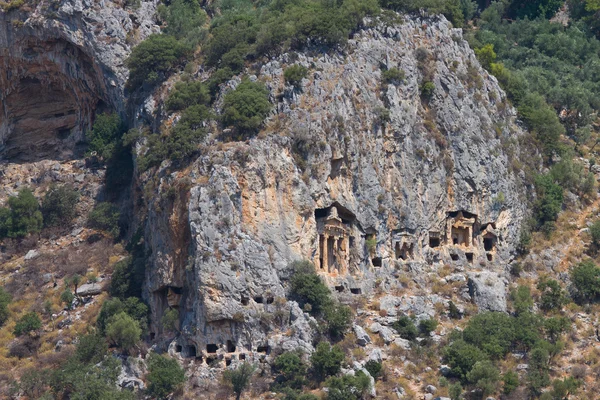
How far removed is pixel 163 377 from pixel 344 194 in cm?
1677

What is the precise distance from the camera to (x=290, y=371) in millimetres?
73562

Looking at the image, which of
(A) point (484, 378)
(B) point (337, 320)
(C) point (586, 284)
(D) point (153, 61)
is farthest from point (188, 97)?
(C) point (586, 284)

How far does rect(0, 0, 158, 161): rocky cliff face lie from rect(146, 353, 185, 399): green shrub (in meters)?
25.7

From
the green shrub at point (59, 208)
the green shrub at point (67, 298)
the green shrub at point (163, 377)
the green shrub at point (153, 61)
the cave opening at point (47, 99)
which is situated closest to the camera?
the green shrub at point (163, 377)

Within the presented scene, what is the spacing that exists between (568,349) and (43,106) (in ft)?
142

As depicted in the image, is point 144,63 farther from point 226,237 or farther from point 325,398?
point 325,398

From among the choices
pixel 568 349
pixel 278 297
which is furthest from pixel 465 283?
pixel 278 297

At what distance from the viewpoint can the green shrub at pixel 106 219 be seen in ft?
295

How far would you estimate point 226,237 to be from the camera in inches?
3004

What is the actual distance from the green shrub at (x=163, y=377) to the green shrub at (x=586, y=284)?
26167 mm

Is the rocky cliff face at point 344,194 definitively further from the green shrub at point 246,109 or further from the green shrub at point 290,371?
the green shrub at point 290,371

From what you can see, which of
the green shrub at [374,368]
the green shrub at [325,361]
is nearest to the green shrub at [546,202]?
the green shrub at [374,368]

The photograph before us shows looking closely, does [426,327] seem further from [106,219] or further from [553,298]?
[106,219]

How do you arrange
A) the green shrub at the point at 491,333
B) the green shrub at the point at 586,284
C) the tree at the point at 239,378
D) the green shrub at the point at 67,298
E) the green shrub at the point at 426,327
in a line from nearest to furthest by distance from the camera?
the tree at the point at 239,378
the green shrub at the point at 491,333
the green shrub at the point at 426,327
the green shrub at the point at 67,298
the green shrub at the point at 586,284
